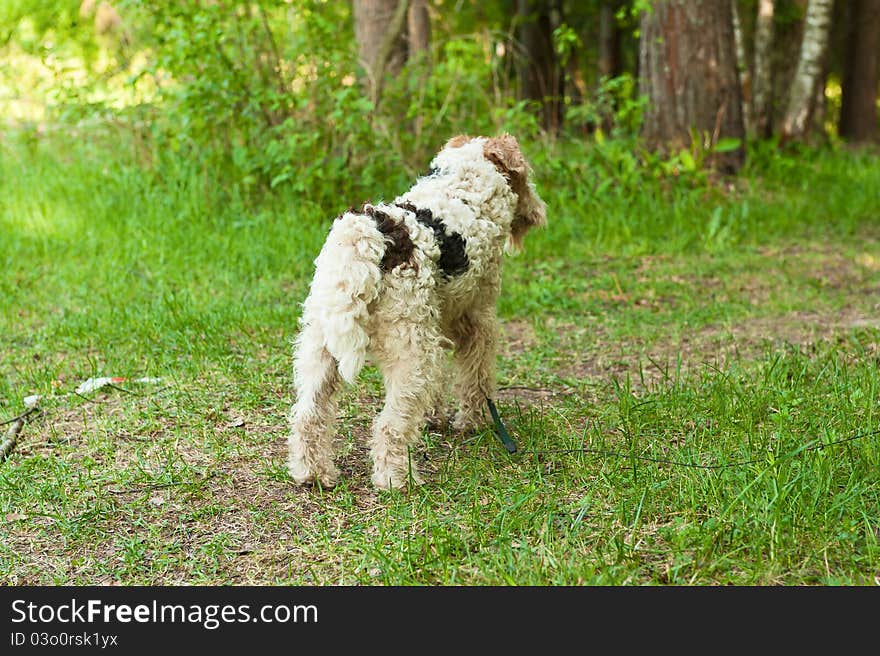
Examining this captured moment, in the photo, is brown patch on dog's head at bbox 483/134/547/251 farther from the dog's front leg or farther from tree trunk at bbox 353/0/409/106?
tree trunk at bbox 353/0/409/106

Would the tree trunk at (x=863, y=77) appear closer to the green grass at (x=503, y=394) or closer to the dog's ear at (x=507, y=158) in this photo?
the green grass at (x=503, y=394)

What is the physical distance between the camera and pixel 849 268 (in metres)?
7.21

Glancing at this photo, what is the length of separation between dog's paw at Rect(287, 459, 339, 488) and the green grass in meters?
0.05

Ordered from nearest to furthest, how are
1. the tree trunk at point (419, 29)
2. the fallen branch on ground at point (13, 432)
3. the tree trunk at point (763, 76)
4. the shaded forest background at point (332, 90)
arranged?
the fallen branch on ground at point (13, 432) → the shaded forest background at point (332, 90) → the tree trunk at point (419, 29) → the tree trunk at point (763, 76)

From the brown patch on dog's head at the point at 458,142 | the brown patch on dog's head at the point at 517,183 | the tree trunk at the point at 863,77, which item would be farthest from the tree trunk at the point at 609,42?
the brown patch on dog's head at the point at 458,142

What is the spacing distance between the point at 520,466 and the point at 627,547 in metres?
0.92

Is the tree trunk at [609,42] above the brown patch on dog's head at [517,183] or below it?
below

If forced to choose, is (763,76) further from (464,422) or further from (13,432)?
(13,432)

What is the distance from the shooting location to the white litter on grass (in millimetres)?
5000

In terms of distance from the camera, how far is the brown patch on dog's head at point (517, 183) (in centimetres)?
425

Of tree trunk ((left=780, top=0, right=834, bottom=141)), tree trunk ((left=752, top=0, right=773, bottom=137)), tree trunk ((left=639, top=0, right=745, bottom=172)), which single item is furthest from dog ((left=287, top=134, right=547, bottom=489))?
tree trunk ((left=752, top=0, right=773, bottom=137))

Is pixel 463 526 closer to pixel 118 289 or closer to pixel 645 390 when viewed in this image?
pixel 645 390

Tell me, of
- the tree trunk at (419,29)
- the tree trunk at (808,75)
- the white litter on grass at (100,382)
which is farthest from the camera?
the tree trunk at (808,75)

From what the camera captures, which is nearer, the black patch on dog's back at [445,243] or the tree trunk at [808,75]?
the black patch on dog's back at [445,243]
